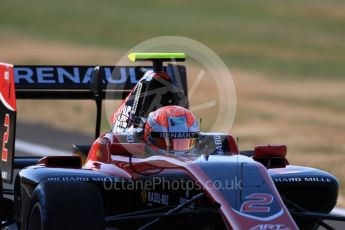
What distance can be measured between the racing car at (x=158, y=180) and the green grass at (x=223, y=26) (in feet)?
69.8

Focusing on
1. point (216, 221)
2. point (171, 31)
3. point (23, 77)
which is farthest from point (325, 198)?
point (171, 31)

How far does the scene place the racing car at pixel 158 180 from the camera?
8195 mm

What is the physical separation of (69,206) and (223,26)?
3494 centimetres

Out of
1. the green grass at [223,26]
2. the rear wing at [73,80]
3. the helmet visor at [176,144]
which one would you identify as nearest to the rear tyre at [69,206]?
the helmet visor at [176,144]

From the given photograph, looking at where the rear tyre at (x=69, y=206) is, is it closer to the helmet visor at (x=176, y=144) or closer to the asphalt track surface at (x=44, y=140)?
the helmet visor at (x=176, y=144)

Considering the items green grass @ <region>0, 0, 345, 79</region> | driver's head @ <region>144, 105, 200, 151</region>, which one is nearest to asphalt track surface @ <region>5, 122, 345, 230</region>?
driver's head @ <region>144, 105, 200, 151</region>

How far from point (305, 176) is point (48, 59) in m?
24.1

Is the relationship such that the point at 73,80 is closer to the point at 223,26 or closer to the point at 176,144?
the point at 176,144

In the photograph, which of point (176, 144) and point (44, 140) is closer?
point (176, 144)

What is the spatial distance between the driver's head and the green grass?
2185 cm

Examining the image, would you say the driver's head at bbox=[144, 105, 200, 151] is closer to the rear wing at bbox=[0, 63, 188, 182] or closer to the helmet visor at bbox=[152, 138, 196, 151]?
the helmet visor at bbox=[152, 138, 196, 151]

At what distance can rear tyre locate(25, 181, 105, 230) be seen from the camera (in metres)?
8.12

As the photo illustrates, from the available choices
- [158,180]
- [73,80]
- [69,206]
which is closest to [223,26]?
[73,80]

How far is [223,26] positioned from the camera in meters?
42.8
